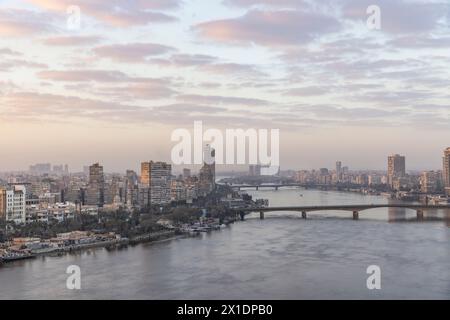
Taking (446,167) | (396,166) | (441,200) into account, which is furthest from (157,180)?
(396,166)

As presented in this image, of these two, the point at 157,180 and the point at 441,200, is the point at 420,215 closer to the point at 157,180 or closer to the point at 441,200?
the point at 441,200

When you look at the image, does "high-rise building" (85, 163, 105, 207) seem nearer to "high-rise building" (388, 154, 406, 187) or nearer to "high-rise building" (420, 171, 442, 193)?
"high-rise building" (420, 171, 442, 193)

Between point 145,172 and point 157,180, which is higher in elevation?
point 145,172

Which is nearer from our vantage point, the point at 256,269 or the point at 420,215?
the point at 256,269

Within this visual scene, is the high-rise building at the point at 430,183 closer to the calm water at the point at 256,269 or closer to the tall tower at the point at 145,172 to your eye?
the tall tower at the point at 145,172

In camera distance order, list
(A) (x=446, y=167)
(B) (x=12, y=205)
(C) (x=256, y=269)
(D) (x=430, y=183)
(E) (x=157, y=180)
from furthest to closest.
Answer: (D) (x=430, y=183) < (A) (x=446, y=167) < (E) (x=157, y=180) < (B) (x=12, y=205) < (C) (x=256, y=269)
